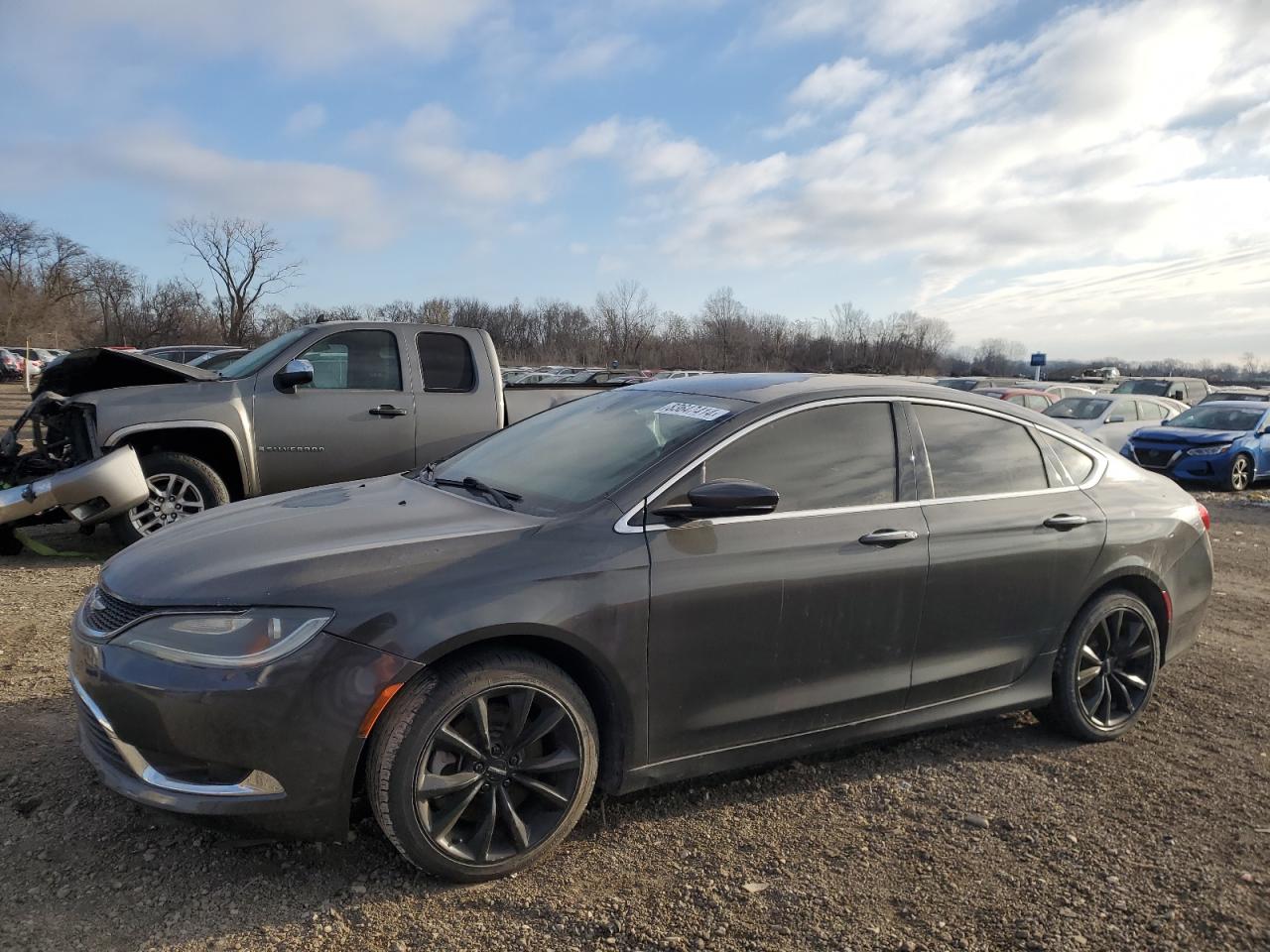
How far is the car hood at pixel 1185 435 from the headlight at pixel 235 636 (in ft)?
51.6

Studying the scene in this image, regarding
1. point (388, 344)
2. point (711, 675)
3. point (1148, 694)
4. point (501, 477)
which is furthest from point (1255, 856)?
point (388, 344)

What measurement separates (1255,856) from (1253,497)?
1278cm

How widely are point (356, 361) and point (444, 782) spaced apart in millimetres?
5258

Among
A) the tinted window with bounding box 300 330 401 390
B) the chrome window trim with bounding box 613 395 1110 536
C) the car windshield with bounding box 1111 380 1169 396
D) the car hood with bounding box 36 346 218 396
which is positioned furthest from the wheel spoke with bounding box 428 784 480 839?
the car windshield with bounding box 1111 380 1169 396

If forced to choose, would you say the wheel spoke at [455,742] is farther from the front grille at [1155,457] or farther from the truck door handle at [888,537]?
the front grille at [1155,457]

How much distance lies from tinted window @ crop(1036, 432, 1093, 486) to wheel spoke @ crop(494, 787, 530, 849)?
289 centimetres

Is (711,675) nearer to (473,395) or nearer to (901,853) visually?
(901,853)

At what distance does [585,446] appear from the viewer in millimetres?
3604

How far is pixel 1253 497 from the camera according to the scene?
13516 millimetres

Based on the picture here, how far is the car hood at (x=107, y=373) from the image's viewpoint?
6.67 metres

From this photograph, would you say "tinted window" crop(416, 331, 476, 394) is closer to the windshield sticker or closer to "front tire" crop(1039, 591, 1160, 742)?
the windshield sticker

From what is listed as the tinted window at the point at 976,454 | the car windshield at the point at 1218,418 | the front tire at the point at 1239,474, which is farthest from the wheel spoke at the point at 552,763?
the car windshield at the point at 1218,418

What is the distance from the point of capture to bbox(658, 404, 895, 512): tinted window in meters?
3.29

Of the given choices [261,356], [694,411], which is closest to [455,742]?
[694,411]
